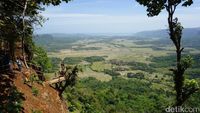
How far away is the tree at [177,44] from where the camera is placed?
2603 centimetres

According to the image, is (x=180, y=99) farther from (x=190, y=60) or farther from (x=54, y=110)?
(x=54, y=110)

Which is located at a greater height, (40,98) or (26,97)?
(26,97)

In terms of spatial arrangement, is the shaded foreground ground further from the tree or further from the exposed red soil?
the tree

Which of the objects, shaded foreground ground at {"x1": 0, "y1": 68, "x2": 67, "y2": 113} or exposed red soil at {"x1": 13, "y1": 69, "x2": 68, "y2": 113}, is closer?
shaded foreground ground at {"x1": 0, "y1": 68, "x2": 67, "y2": 113}

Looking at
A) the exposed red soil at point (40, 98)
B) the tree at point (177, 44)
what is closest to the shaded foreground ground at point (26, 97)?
the exposed red soil at point (40, 98)

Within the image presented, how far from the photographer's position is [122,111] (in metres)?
132

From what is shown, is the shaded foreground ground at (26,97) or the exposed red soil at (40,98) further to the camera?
the exposed red soil at (40,98)

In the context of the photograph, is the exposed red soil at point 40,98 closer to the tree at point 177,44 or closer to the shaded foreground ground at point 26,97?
the shaded foreground ground at point 26,97

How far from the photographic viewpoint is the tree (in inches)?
1025

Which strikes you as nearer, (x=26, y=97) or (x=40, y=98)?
(x=26, y=97)

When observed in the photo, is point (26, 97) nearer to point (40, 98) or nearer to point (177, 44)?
point (40, 98)

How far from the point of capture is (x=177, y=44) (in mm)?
27500

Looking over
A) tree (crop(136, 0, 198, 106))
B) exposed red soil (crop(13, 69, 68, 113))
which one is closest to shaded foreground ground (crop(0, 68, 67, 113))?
exposed red soil (crop(13, 69, 68, 113))

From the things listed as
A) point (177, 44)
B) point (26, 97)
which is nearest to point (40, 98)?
point (26, 97)
